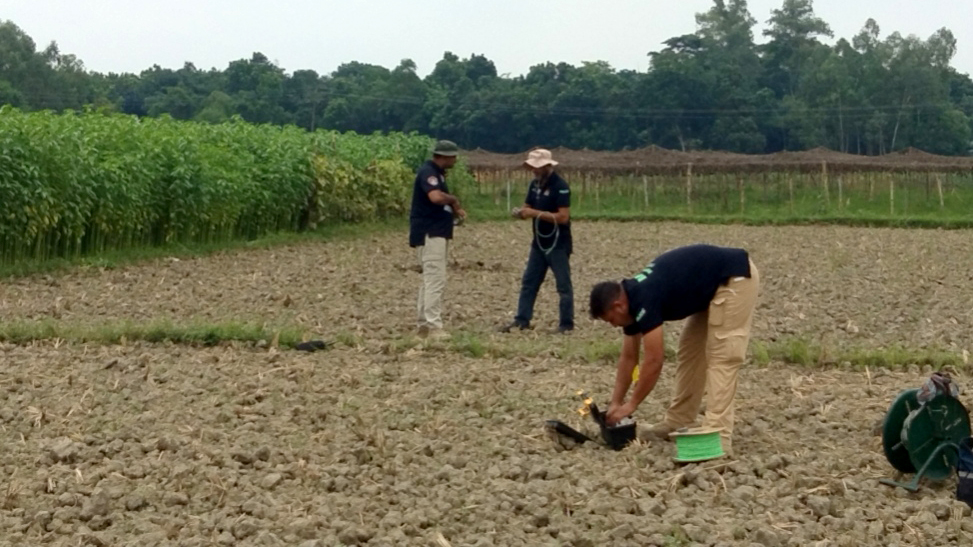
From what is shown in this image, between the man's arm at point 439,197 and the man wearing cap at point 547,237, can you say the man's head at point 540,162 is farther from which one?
A: the man's arm at point 439,197

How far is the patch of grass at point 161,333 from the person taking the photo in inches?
430

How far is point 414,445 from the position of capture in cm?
724

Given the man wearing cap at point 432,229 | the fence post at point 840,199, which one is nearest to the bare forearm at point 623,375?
the man wearing cap at point 432,229


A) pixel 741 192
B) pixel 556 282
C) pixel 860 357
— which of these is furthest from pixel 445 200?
pixel 741 192

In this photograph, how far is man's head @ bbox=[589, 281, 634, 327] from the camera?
665cm

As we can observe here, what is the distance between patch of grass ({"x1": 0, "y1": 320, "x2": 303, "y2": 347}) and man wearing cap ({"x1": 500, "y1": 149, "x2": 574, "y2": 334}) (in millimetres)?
2365

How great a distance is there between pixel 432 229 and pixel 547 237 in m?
1.21

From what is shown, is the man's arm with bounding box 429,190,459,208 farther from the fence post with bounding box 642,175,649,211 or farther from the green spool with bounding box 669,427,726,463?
the fence post with bounding box 642,175,649,211

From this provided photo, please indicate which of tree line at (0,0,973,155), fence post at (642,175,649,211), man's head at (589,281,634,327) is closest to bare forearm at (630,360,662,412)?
man's head at (589,281,634,327)

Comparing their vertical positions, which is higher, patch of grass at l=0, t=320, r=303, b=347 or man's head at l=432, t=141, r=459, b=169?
man's head at l=432, t=141, r=459, b=169

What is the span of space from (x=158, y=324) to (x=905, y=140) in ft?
211

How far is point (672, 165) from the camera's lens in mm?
41500

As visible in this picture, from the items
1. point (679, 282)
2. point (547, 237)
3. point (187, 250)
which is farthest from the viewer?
point (187, 250)

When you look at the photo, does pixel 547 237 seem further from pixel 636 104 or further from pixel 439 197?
pixel 636 104
